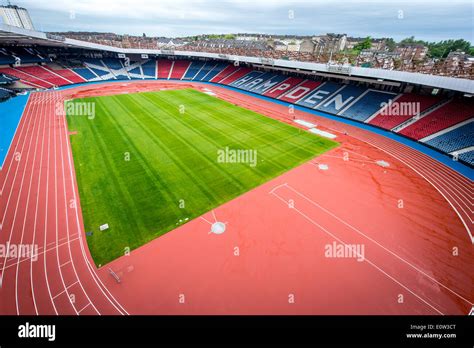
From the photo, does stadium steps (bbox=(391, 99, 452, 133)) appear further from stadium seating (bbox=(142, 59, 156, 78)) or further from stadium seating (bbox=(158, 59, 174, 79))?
stadium seating (bbox=(142, 59, 156, 78))

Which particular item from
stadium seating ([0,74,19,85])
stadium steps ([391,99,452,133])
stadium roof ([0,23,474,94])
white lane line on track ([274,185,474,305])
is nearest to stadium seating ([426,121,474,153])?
stadium steps ([391,99,452,133])

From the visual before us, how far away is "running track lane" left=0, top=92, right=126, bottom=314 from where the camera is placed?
9.64 metres

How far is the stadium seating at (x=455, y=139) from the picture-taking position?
845 inches

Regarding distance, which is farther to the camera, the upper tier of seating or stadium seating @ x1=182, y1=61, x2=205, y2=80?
stadium seating @ x1=182, y1=61, x2=205, y2=80

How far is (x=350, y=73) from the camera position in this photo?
28859 millimetres

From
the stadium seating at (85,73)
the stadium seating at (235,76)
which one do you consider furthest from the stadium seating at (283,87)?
the stadium seating at (85,73)

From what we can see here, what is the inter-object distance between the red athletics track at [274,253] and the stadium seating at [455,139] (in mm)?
4683

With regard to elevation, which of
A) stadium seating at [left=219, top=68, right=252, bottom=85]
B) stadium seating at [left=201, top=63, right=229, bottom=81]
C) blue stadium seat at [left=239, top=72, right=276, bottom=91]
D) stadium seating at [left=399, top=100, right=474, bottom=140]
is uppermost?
stadium seating at [left=201, top=63, right=229, bottom=81]

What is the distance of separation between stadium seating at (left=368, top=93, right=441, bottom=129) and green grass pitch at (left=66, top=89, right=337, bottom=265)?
9.94 m

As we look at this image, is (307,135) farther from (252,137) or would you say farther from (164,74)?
(164,74)

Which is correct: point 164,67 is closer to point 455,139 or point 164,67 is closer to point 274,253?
point 455,139

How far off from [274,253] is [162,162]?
12663mm

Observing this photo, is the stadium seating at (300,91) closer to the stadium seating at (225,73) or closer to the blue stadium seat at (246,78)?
the blue stadium seat at (246,78)
